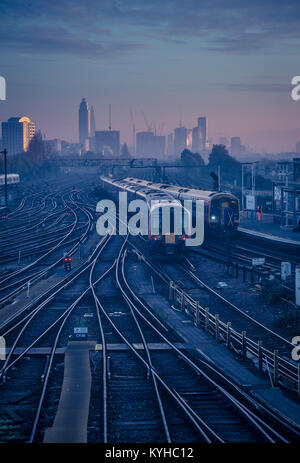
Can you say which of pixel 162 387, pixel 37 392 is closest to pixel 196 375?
pixel 162 387

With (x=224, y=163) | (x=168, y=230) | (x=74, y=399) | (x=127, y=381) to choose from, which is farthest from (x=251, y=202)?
(x=224, y=163)

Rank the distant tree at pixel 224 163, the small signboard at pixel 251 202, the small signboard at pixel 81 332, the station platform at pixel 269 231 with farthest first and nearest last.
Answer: the distant tree at pixel 224 163, the small signboard at pixel 251 202, the station platform at pixel 269 231, the small signboard at pixel 81 332

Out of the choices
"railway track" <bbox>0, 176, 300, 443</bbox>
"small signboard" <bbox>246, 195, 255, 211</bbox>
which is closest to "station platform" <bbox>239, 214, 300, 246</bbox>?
"small signboard" <bbox>246, 195, 255, 211</bbox>

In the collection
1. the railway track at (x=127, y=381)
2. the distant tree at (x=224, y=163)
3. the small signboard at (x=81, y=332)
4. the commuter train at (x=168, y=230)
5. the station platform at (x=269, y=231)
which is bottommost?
the railway track at (x=127, y=381)

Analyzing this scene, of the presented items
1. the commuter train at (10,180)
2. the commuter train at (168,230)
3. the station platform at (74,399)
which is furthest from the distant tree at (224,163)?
the station platform at (74,399)

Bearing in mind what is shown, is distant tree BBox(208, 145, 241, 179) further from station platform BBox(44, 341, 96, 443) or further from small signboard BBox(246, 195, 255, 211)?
station platform BBox(44, 341, 96, 443)

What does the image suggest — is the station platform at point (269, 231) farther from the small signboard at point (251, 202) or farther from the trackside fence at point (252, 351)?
the trackside fence at point (252, 351)
